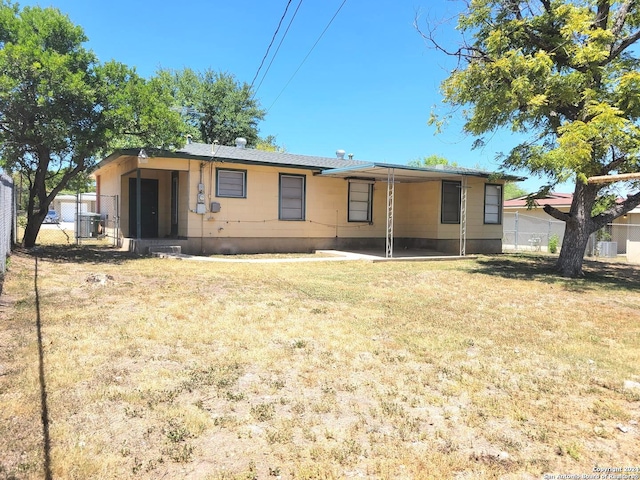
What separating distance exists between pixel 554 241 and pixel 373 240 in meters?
9.40

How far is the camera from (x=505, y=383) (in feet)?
12.0

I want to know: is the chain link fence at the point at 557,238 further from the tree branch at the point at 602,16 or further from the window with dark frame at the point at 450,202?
the tree branch at the point at 602,16

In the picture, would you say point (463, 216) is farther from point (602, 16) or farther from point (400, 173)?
point (602, 16)

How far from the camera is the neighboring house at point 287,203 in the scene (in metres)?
13.2

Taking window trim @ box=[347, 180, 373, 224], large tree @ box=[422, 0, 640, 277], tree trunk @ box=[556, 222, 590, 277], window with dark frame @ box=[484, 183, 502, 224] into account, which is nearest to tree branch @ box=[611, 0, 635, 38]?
large tree @ box=[422, 0, 640, 277]

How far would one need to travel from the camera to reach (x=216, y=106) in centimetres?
2947

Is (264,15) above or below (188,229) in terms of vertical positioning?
above

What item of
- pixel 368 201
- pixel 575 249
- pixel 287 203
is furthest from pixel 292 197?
pixel 575 249

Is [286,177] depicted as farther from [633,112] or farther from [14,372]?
[14,372]

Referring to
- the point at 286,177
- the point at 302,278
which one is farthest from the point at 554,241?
the point at 302,278

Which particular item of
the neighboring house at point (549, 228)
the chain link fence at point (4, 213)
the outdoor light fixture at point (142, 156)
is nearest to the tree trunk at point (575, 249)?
the neighboring house at point (549, 228)

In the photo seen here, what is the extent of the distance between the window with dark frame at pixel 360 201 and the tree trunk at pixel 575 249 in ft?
22.8

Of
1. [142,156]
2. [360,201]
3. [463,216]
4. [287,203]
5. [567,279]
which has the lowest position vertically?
[567,279]

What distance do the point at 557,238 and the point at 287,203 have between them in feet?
45.4
